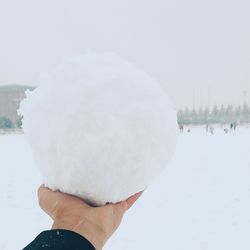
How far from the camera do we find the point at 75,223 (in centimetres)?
100

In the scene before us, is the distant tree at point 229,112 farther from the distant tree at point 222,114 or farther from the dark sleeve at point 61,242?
the dark sleeve at point 61,242

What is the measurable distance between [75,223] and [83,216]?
0.08 feet

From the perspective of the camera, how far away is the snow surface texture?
3.16 ft

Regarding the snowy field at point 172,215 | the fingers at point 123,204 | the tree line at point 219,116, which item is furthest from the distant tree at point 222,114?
the fingers at point 123,204

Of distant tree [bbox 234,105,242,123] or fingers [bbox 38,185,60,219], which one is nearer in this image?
fingers [bbox 38,185,60,219]

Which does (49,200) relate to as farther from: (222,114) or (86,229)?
(222,114)

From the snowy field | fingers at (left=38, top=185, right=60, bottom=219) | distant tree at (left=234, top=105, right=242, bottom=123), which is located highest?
fingers at (left=38, top=185, right=60, bottom=219)

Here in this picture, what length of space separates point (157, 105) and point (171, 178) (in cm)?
1032

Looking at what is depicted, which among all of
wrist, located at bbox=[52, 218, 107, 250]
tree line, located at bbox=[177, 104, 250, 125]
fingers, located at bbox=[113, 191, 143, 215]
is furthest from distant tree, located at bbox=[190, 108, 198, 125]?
wrist, located at bbox=[52, 218, 107, 250]

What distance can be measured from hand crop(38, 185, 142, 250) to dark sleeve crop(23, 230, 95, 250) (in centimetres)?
2

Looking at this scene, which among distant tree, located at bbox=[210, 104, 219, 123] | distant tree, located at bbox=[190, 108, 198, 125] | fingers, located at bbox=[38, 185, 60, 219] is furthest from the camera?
distant tree, located at bbox=[210, 104, 219, 123]

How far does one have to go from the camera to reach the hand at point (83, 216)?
1.00 meters

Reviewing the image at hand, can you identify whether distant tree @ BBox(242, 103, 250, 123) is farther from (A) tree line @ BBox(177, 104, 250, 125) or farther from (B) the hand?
(B) the hand

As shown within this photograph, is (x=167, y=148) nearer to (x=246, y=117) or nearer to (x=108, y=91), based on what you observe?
(x=108, y=91)
